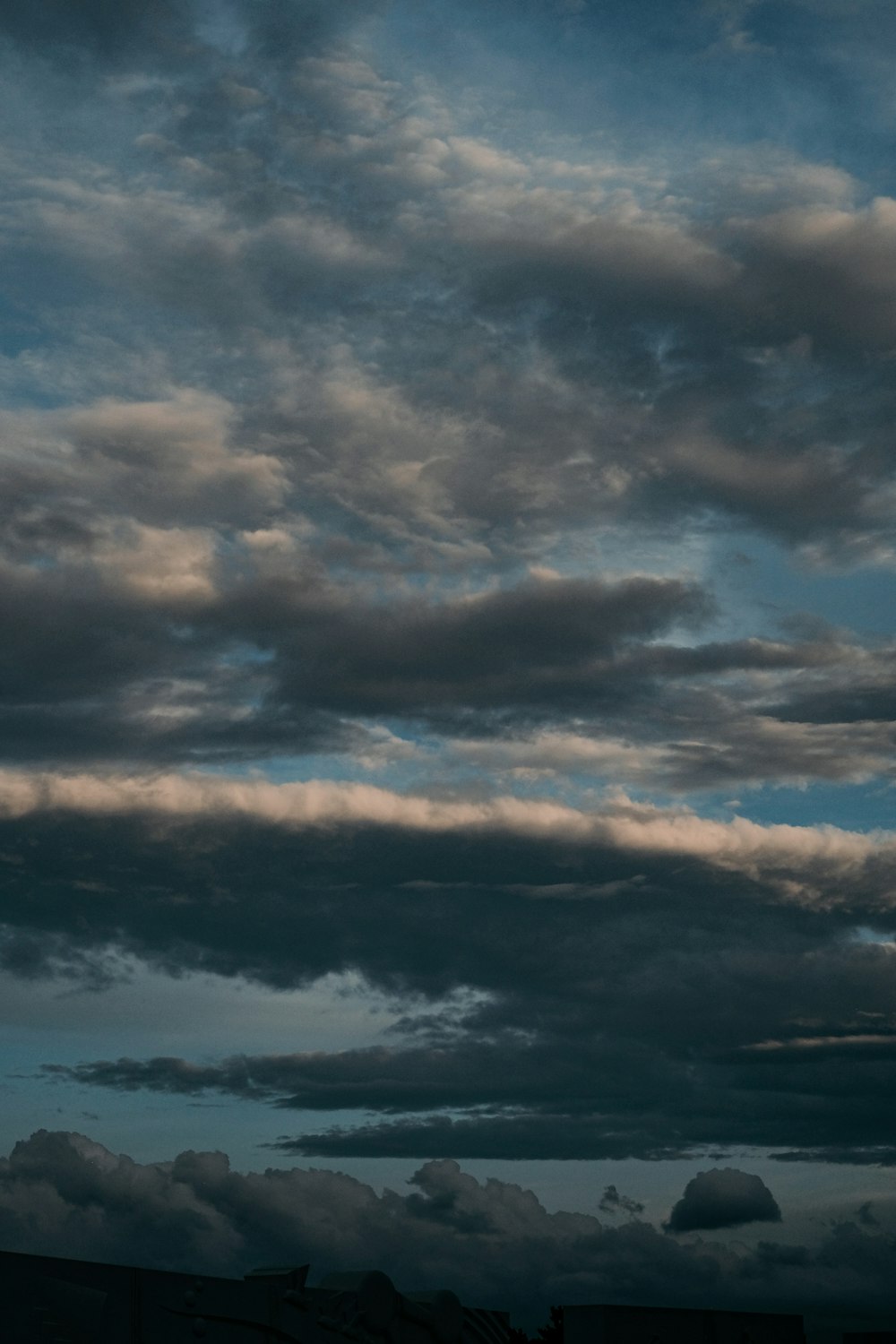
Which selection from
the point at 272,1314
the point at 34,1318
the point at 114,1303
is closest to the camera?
the point at 34,1318

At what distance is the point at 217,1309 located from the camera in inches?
1591

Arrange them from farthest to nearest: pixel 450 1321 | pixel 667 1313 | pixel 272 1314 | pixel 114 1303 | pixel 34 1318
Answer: pixel 667 1313
pixel 450 1321
pixel 272 1314
pixel 114 1303
pixel 34 1318

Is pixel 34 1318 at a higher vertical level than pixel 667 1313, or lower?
higher

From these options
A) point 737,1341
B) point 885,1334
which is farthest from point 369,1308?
point 885,1334

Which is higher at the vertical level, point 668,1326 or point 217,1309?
point 217,1309

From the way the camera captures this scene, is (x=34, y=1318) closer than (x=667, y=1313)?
Yes

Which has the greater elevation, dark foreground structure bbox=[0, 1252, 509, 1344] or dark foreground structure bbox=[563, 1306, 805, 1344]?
dark foreground structure bbox=[0, 1252, 509, 1344]

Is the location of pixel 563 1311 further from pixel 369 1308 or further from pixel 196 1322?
pixel 196 1322

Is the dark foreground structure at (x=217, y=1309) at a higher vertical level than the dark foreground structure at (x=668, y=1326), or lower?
higher

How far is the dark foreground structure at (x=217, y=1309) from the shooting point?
35.2 metres

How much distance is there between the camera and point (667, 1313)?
5269 centimetres

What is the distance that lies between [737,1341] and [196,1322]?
22857mm

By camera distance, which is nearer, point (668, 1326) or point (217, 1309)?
point (217, 1309)

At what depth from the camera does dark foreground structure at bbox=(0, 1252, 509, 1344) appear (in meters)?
35.2
